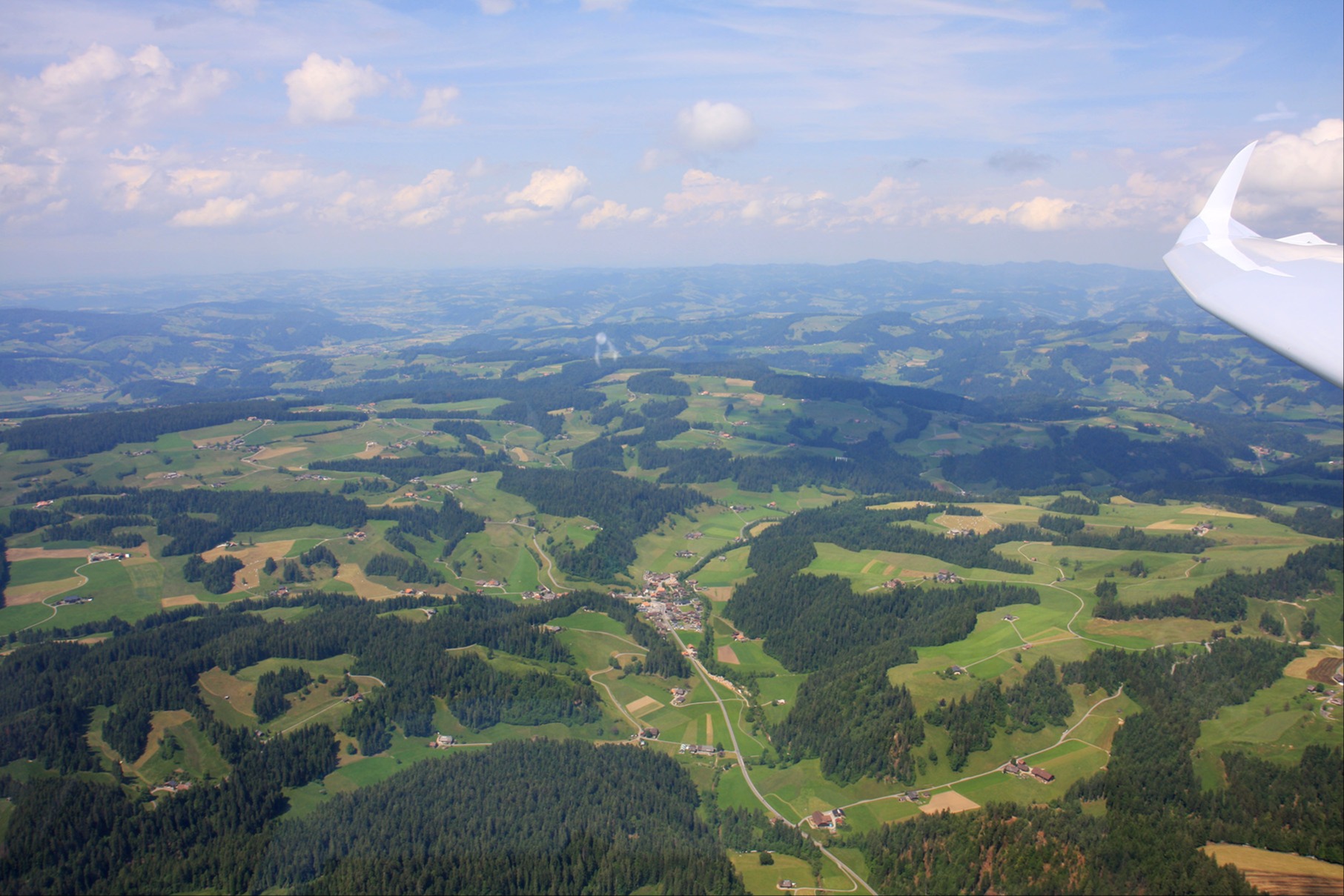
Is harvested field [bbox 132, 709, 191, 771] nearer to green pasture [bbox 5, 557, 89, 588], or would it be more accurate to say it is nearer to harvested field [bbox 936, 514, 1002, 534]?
green pasture [bbox 5, 557, 89, 588]

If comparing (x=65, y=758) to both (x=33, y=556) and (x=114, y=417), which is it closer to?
(x=33, y=556)

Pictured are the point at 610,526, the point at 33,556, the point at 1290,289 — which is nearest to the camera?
the point at 1290,289

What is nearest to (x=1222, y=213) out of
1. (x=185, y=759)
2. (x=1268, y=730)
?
(x=1268, y=730)

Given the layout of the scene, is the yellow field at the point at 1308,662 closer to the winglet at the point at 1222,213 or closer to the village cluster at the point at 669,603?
the village cluster at the point at 669,603

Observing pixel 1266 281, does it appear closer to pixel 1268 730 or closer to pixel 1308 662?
pixel 1268 730

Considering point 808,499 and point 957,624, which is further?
point 808,499

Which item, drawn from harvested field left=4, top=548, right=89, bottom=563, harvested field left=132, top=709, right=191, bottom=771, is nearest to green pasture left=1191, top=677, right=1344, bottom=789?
harvested field left=132, top=709, right=191, bottom=771

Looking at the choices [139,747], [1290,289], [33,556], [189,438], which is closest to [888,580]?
[139,747]
